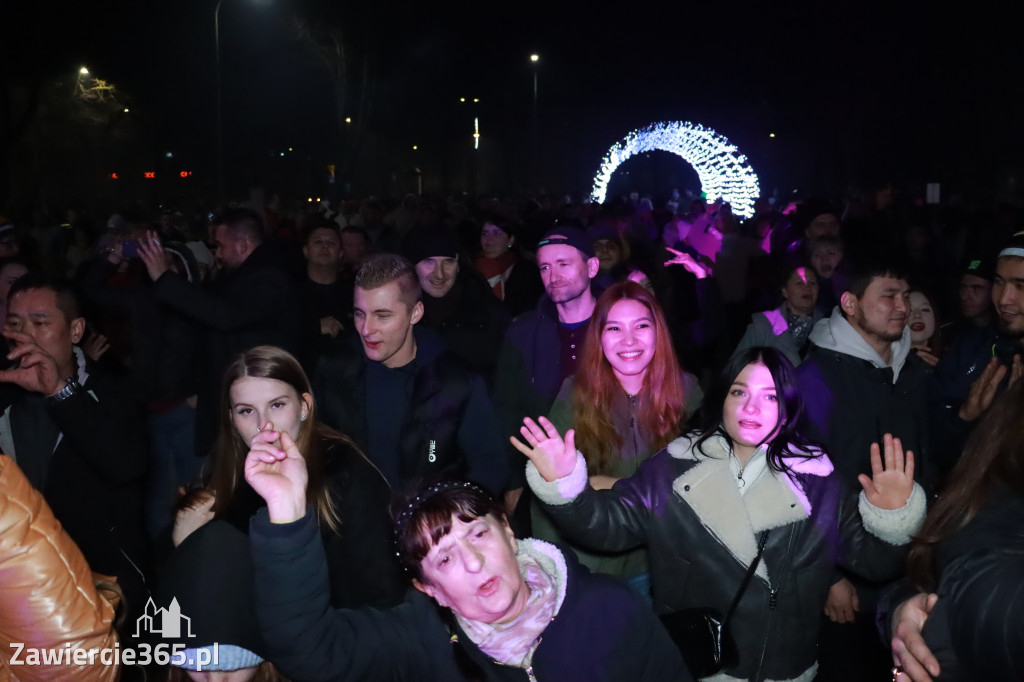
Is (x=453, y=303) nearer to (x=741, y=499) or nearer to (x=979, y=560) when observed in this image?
(x=741, y=499)

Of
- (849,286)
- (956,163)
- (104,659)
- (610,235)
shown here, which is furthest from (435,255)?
(956,163)

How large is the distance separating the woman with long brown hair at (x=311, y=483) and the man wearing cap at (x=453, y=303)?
2523 mm

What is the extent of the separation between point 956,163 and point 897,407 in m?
30.5

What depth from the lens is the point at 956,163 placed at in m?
30.8

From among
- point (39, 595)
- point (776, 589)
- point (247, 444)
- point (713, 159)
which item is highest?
point (713, 159)

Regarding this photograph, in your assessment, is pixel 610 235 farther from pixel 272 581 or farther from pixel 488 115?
pixel 488 115

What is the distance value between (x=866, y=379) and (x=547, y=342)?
172 centimetres

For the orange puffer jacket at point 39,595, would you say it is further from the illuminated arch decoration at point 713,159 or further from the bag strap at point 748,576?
the illuminated arch decoration at point 713,159

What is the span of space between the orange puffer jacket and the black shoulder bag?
1730 millimetres

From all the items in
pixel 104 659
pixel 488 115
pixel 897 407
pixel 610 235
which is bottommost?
pixel 104 659

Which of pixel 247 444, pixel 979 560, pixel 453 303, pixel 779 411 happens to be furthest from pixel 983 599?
pixel 453 303

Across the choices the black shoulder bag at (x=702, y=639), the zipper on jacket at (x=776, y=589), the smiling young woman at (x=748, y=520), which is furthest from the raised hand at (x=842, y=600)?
the black shoulder bag at (x=702, y=639)

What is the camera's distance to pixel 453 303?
6055 millimetres

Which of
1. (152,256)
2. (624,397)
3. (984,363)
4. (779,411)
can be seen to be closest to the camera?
(779,411)
